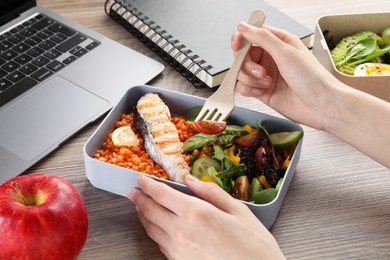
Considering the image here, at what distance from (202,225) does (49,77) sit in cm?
57

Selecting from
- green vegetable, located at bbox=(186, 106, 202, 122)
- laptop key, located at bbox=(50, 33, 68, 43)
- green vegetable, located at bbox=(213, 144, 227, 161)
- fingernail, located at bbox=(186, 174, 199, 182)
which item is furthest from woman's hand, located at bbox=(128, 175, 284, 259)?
laptop key, located at bbox=(50, 33, 68, 43)

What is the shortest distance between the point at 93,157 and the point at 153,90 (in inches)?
7.4

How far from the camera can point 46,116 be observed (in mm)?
1111

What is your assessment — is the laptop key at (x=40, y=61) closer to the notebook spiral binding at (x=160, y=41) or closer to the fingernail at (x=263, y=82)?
the notebook spiral binding at (x=160, y=41)

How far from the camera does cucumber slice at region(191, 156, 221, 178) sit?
37.9 inches

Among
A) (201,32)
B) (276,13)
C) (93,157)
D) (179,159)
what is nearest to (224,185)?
(179,159)

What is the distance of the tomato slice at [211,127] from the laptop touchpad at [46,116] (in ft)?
0.77

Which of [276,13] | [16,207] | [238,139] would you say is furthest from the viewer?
[276,13]

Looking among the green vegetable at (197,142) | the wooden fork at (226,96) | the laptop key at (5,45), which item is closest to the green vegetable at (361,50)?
the wooden fork at (226,96)

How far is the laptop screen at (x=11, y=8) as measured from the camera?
1.28 m

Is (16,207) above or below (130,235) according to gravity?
above

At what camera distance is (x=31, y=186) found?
82cm

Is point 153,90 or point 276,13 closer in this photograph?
point 153,90

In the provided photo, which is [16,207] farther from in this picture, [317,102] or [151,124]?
[317,102]
